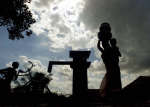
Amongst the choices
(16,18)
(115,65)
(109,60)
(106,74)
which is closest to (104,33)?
(109,60)

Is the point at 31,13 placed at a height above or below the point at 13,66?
above

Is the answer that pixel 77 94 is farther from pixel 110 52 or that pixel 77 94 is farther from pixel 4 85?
pixel 4 85

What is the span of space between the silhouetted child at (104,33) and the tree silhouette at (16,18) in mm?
11451

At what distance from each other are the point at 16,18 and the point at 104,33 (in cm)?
1228

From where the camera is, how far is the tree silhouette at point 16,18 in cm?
1223

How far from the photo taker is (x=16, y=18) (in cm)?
1312

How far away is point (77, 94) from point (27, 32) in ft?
41.7

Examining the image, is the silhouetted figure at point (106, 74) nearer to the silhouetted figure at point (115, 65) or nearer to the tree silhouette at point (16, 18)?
the silhouetted figure at point (115, 65)

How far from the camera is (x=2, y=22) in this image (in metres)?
12.9

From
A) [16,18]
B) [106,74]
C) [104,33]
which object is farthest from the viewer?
[16,18]

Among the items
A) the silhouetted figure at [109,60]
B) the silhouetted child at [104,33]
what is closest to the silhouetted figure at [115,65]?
the silhouetted figure at [109,60]

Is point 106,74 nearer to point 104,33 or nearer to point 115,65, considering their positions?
point 115,65

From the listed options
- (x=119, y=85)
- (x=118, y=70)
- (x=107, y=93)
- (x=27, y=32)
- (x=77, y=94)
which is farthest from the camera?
(x=27, y=32)

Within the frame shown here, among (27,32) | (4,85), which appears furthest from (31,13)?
(4,85)
